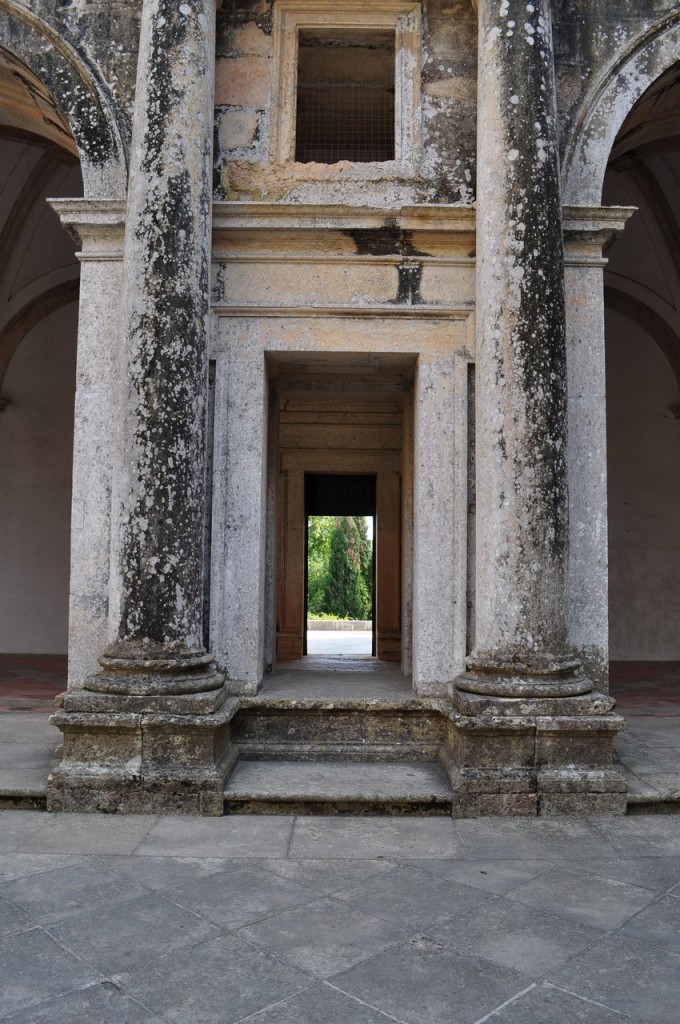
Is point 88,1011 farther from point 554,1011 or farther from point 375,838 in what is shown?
point 375,838

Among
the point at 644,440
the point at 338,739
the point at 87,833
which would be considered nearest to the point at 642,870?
the point at 338,739

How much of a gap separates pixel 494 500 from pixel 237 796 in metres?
2.20

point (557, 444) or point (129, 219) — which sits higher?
point (129, 219)

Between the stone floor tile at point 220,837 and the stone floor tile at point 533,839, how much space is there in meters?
0.92

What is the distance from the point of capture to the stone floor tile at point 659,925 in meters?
2.76

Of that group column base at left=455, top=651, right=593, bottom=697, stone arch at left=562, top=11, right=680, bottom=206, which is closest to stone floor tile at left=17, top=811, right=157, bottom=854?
column base at left=455, top=651, right=593, bottom=697

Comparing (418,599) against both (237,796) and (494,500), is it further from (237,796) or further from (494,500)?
(237,796)

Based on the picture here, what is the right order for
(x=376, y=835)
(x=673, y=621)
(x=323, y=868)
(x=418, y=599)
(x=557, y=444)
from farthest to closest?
1. (x=673, y=621)
2. (x=418, y=599)
3. (x=557, y=444)
4. (x=376, y=835)
5. (x=323, y=868)

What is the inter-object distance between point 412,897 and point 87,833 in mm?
1670

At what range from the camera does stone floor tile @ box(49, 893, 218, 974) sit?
262cm

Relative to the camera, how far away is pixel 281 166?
5.64 meters

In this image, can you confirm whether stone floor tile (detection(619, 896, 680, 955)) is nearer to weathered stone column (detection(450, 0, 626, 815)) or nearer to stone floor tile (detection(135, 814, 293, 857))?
weathered stone column (detection(450, 0, 626, 815))

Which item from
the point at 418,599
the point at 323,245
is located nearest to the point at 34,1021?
the point at 418,599

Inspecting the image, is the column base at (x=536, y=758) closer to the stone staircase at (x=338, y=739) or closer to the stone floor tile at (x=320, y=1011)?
the stone staircase at (x=338, y=739)
